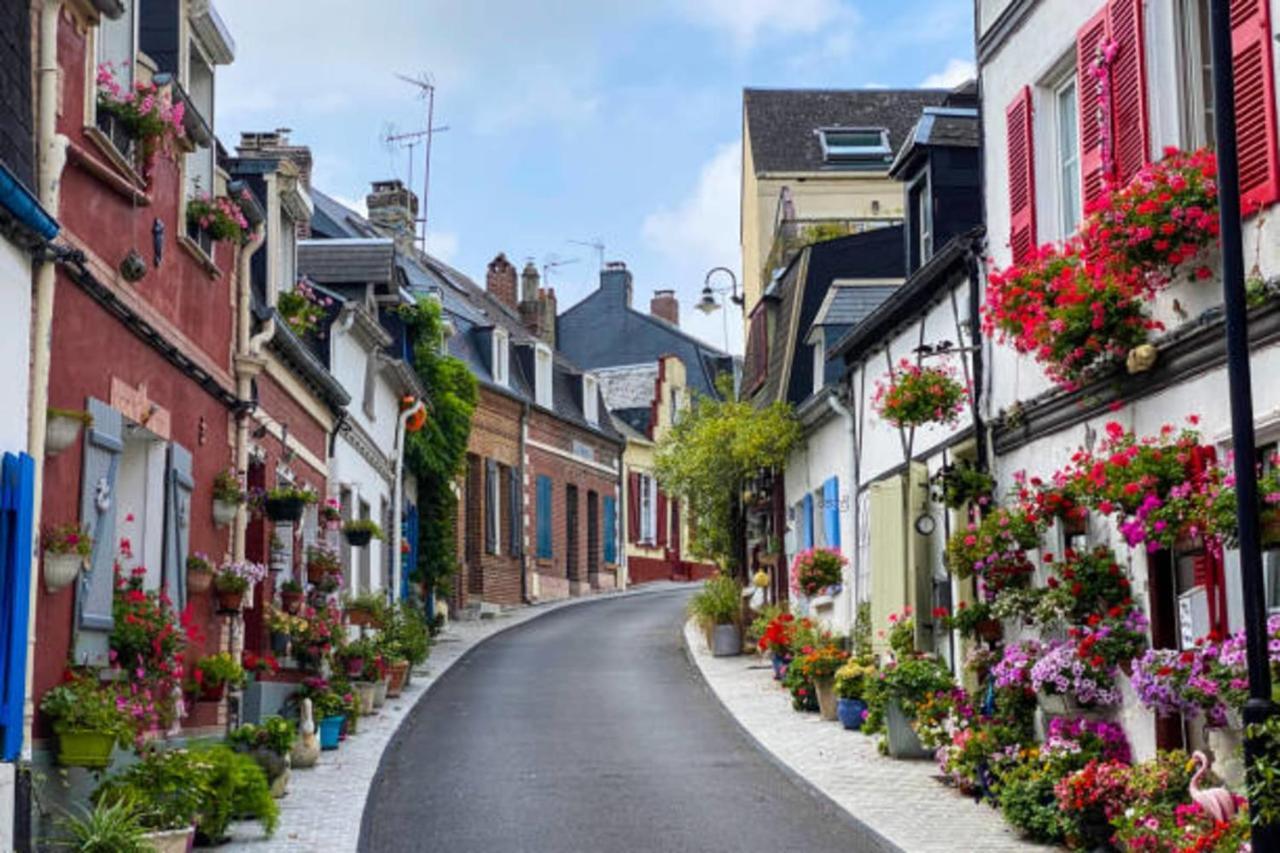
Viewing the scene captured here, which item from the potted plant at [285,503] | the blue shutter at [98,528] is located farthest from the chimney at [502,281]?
the blue shutter at [98,528]

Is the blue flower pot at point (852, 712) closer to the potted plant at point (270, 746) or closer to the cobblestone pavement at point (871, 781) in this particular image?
the cobblestone pavement at point (871, 781)

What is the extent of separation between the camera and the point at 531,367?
39.1 metres

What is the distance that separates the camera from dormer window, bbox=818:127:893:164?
1400 inches

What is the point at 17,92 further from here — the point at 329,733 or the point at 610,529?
the point at 610,529

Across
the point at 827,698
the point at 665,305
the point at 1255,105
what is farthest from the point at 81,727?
the point at 665,305

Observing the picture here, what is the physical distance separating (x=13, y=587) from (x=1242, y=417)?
5.55 meters

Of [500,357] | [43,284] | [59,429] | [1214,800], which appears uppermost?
[500,357]

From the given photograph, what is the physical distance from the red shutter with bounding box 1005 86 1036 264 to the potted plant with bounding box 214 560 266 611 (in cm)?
620

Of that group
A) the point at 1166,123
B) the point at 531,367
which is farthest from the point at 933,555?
the point at 531,367

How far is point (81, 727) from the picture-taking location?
9.19 meters

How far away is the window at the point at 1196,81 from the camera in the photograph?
384 inches

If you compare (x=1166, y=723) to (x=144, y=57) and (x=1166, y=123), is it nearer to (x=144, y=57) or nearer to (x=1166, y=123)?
(x=1166, y=123)

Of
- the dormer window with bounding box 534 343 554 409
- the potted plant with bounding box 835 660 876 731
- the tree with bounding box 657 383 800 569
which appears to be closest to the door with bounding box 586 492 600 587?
the dormer window with bounding box 534 343 554 409

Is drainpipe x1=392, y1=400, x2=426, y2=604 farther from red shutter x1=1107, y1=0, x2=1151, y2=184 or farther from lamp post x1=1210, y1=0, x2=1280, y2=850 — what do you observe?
lamp post x1=1210, y1=0, x2=1280, y2=850
